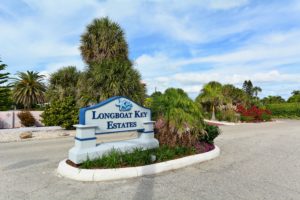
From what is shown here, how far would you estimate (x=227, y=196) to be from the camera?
13.3 ft

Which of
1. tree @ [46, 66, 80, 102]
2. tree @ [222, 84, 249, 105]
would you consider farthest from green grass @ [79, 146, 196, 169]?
tree @ [222, 84, 249, 105]

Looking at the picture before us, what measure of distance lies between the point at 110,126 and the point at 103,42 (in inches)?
406

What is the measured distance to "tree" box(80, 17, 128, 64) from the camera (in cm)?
1511

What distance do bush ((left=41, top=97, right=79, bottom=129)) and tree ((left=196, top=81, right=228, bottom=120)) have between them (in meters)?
13.3

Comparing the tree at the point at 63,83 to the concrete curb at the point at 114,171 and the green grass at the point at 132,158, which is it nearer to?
the green grass at the point at 132,158

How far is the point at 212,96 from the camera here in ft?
72.8

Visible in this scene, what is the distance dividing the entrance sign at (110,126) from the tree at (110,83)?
21.0 ft

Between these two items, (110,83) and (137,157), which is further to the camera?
(110,83)

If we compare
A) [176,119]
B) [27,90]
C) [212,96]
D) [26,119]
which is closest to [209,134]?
[176,119]

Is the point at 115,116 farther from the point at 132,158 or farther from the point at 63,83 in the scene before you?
the point at 63,83

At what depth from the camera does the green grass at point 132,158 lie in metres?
5.17

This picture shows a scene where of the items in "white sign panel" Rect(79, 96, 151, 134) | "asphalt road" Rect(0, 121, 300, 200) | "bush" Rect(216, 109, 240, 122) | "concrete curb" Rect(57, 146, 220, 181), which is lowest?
"asphalt road" Rect(0, 121, 300, 200)

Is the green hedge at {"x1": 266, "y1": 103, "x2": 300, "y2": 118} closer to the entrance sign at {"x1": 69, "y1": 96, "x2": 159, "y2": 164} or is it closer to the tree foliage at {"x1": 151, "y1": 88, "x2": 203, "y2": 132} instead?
the tree foliage at {"x1": 151, "y1": 88, "x2": 203, "y2": 132}

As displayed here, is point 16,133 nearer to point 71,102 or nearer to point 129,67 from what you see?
point 71,102
